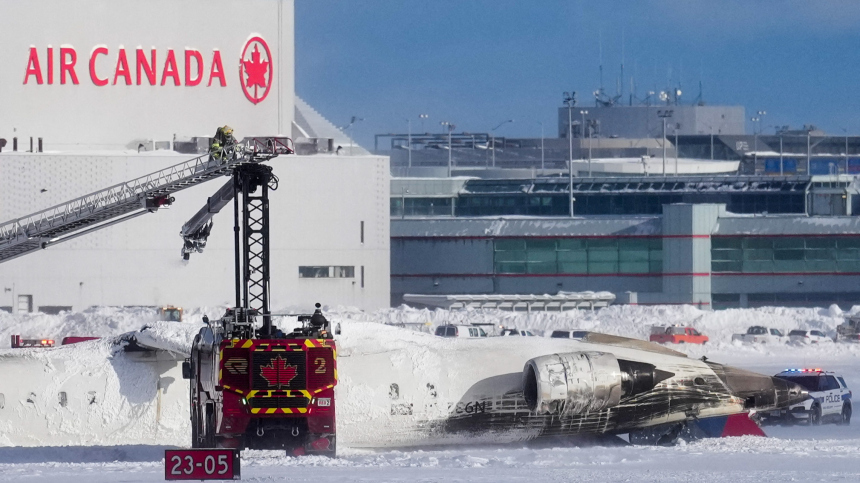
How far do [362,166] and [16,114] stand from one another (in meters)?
20.9

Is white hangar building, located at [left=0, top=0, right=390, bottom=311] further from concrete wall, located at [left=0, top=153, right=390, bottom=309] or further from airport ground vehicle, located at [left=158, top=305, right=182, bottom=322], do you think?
airport ground vehicle, located at [left=158, top=305, right=182, bottom=322]

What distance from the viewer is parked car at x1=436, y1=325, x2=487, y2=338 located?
64875mm

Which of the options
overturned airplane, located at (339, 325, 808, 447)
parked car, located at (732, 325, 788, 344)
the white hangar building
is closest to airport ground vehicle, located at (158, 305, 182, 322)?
the white hangar building

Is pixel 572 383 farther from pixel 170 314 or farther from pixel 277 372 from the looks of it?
pixel 170 314

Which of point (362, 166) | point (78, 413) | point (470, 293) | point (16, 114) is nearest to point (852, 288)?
point (470, 293)

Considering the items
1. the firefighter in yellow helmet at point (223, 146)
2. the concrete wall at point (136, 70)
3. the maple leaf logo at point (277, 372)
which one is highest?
the concrete wall at point (136, 70)

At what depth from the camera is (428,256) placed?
9706cm

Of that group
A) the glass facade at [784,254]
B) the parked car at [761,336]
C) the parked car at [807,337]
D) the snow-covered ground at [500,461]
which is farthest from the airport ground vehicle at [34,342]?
the glass facade at [784,254]

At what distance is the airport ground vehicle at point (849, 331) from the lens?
239 ft

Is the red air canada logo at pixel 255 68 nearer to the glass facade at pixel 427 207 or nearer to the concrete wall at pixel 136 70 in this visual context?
the concrete wall at pixel 136 70

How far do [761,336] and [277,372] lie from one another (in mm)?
48824

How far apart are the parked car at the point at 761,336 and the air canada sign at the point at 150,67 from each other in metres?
32.2

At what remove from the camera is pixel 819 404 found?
38.1 metres

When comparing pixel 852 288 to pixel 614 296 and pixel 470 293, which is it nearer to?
pixel 614 296
